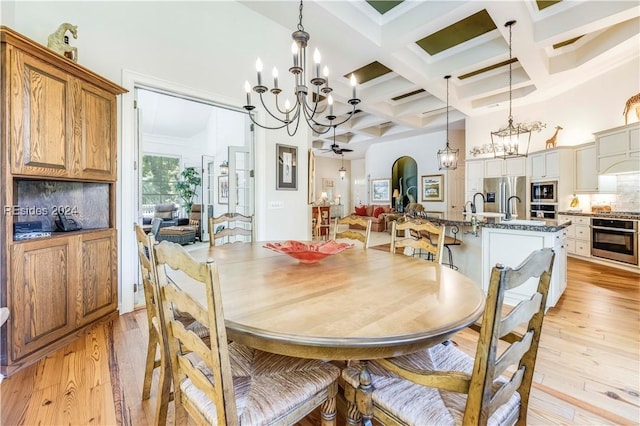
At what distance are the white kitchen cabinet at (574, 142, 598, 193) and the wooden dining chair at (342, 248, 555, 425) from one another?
587 cm

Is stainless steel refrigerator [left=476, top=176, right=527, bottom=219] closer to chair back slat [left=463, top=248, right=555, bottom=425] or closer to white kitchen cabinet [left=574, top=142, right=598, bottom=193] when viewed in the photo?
white kitchen cabinet [left=574, top=142, right=598, bottom=193]

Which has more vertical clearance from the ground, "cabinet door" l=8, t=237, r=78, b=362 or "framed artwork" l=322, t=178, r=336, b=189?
"framed artwork" l=322, t=178, r=336, b=189

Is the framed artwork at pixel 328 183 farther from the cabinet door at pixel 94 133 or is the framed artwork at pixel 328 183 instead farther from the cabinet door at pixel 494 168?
the cabinet door at pixel 94 133

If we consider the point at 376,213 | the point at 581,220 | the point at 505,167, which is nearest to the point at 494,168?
the point at 505,167

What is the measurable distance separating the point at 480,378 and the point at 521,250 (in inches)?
107

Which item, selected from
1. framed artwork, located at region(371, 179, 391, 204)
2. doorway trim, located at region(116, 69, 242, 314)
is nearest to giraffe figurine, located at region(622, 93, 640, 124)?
framed artwork, located at region(371, 179, 391, 204)

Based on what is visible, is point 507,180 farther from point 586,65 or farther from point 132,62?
point 132,62

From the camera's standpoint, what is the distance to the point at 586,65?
15.2ft

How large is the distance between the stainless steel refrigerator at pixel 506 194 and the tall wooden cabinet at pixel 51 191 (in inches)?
263

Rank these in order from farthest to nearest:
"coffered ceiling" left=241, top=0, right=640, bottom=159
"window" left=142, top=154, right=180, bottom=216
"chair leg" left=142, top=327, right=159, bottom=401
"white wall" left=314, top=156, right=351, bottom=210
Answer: "white wall" left=314, top=156, right=351, bottom=210, "window" left=142, top=154, right=180, bottom=216, "coffered ceiling" left=241, top=0, right=640, bottom=159, "chair leg" left=142, top=327, right=159, bottom=401

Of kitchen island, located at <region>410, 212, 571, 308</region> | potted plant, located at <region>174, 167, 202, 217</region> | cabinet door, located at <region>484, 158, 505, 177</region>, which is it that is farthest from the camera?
potted plant, located at <region>174, 167, 202, 217</region>

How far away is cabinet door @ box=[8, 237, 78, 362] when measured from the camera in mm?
1830

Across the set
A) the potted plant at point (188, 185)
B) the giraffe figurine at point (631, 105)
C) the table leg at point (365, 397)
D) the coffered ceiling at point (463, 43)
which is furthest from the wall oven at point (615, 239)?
the potted plant at point (188, 185)

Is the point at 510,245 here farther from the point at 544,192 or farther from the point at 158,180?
the point at 158,180
